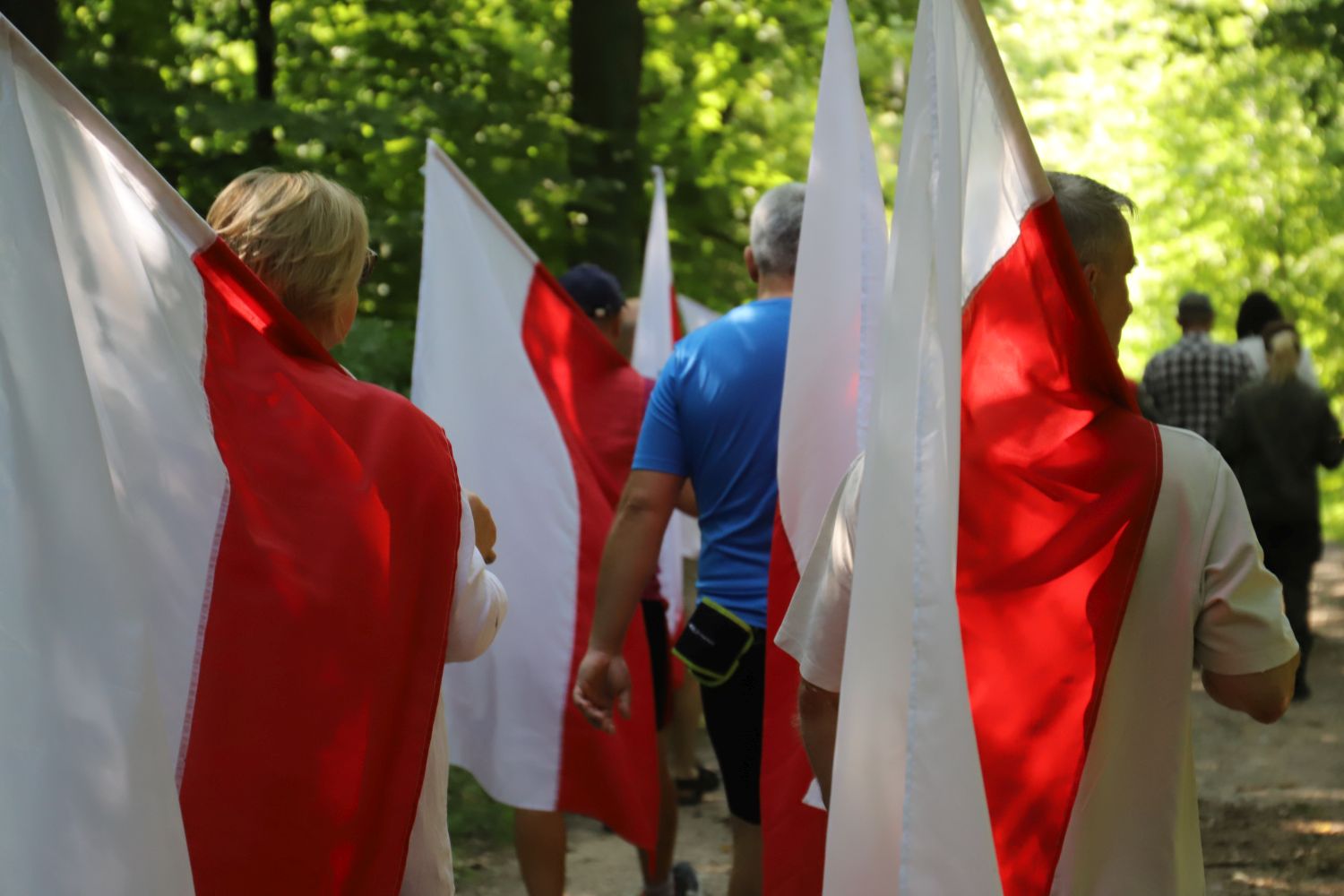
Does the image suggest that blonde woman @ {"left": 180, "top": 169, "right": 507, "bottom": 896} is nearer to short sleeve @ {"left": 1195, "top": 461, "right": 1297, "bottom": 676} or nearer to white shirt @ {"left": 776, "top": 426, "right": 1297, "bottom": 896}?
white shirt @ {"left": 776, "top": 426, "right": 1297, "bottom": 896}

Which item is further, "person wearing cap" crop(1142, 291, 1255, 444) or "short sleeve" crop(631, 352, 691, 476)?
"person wearing cap" crop(1142, 291, 1255, 444)

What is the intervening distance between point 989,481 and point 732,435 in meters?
1.85

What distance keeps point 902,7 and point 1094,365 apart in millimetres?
10277

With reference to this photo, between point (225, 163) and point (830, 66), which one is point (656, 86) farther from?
point (830, 66)

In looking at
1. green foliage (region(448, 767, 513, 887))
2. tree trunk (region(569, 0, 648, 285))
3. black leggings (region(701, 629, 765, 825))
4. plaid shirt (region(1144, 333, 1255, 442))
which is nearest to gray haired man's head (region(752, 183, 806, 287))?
black leggings (region(701, 629, 765, 825))

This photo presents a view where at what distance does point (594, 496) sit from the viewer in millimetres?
5133

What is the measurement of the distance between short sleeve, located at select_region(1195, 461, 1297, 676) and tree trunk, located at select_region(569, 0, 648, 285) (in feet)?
24.8

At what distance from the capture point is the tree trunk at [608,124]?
32.3 ft

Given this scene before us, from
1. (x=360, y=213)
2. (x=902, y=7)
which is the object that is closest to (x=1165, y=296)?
(x=902, y=7)

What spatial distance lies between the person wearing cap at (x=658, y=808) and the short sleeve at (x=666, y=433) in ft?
3.03

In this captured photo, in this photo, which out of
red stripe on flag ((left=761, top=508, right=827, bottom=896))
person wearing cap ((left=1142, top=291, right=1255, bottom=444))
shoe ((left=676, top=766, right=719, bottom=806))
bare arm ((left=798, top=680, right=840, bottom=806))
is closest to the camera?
bare arm ((left=798, top=680, right=840, bottom=806))

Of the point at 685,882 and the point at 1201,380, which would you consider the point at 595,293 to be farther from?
the point at 1201,380

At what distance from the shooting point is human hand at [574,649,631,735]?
14.0ft

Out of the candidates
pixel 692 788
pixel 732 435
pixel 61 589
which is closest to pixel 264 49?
pixel 692 788
